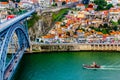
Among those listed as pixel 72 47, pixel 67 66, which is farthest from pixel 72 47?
pixel 67 66

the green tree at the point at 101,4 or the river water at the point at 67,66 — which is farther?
the green tree at the point at 101,4

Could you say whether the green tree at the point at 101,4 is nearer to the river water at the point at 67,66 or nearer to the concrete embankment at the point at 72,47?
the concrete embankment at the point at 72,47

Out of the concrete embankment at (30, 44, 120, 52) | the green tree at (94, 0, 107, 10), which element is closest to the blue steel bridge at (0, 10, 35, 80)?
the concrete embankment at (30, 44, 120, 52)

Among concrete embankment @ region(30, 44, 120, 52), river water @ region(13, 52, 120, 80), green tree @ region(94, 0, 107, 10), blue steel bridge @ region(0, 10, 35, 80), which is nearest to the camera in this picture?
blue steel bridge @ region(0, 10, 35, 80)

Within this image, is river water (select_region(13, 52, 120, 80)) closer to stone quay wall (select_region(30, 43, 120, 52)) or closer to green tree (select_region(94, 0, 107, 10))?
stone quay wall (select_region(30, 43, 120, 52))

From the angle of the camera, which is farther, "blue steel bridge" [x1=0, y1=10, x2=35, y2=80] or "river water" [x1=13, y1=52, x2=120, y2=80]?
"river water" [x1=13, y1=52, x2=120, y2=80]

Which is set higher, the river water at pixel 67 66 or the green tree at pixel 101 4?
the green tree at pixel 101 4

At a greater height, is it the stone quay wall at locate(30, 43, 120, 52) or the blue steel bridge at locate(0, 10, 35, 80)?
the blue steel bridge at locate(0, 10, 35, 80)

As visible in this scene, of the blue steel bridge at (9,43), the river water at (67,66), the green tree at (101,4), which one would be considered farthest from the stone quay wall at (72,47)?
the green tree at (101,4)

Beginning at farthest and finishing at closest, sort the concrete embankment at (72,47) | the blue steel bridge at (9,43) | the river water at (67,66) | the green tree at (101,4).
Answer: the green tree at (101,4) < the concrete embankment at (72,47) < the river water at (67,66) < the blue steel bridge at (9,43)
